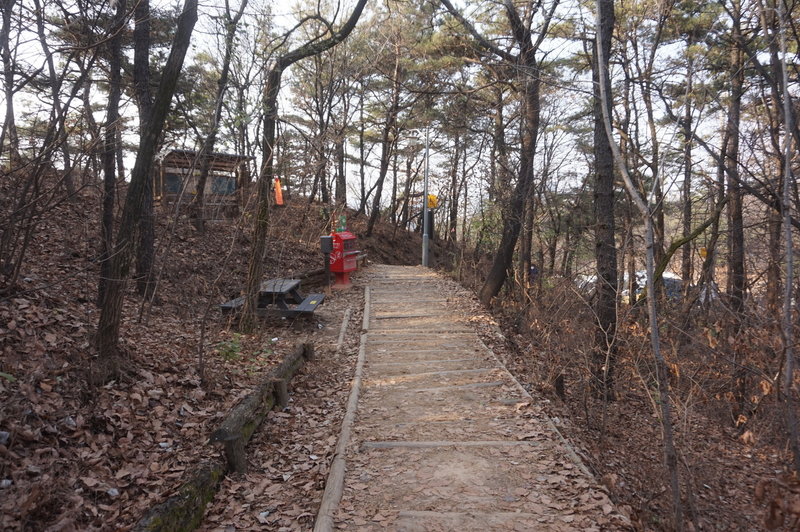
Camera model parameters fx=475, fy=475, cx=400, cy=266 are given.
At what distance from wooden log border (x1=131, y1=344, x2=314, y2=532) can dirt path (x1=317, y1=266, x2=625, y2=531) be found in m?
0.84

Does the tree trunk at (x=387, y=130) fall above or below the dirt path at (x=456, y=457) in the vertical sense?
above

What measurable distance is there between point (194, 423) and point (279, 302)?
457 cm

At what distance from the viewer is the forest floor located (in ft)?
10.6

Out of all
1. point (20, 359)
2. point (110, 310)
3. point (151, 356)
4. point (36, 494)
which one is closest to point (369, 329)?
point (151, 356)

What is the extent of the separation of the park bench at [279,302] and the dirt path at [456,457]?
1854 mm

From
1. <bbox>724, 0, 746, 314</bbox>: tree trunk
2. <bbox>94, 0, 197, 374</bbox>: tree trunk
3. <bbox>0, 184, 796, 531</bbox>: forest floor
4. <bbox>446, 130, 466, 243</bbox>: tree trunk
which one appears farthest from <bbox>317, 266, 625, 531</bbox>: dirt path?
<bbox>446, 130, 466, 243</bbox>: tree trunk

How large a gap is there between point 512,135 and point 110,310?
1498 centimetres

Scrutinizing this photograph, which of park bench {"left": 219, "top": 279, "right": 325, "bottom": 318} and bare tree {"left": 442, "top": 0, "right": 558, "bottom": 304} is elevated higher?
bare tree {"left": 442, "top": 0, "right": 558, "bottom": 304}

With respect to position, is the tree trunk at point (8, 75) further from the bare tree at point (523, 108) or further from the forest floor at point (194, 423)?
the bare tree at point (523, 108)

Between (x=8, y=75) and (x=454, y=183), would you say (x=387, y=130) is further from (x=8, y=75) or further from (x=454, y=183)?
(x=8, y=75)

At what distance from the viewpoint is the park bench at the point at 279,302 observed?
26.9ft

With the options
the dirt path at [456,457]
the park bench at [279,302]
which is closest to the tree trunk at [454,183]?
the park bench at [279,302]

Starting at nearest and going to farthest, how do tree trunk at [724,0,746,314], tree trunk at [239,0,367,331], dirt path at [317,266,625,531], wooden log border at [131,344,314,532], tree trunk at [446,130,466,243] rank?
wooden log border at [131,344,314,532], dirt path at [317,266,625,531], tree trunk at [239,0,367,331], tree trunk at [724,0,746,314], tree trunk at [446,130,466,243]

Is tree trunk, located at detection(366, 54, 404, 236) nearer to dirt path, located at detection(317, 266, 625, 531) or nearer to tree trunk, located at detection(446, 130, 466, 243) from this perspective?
tree trunk, located at detection(446, 130, 466, 243)
